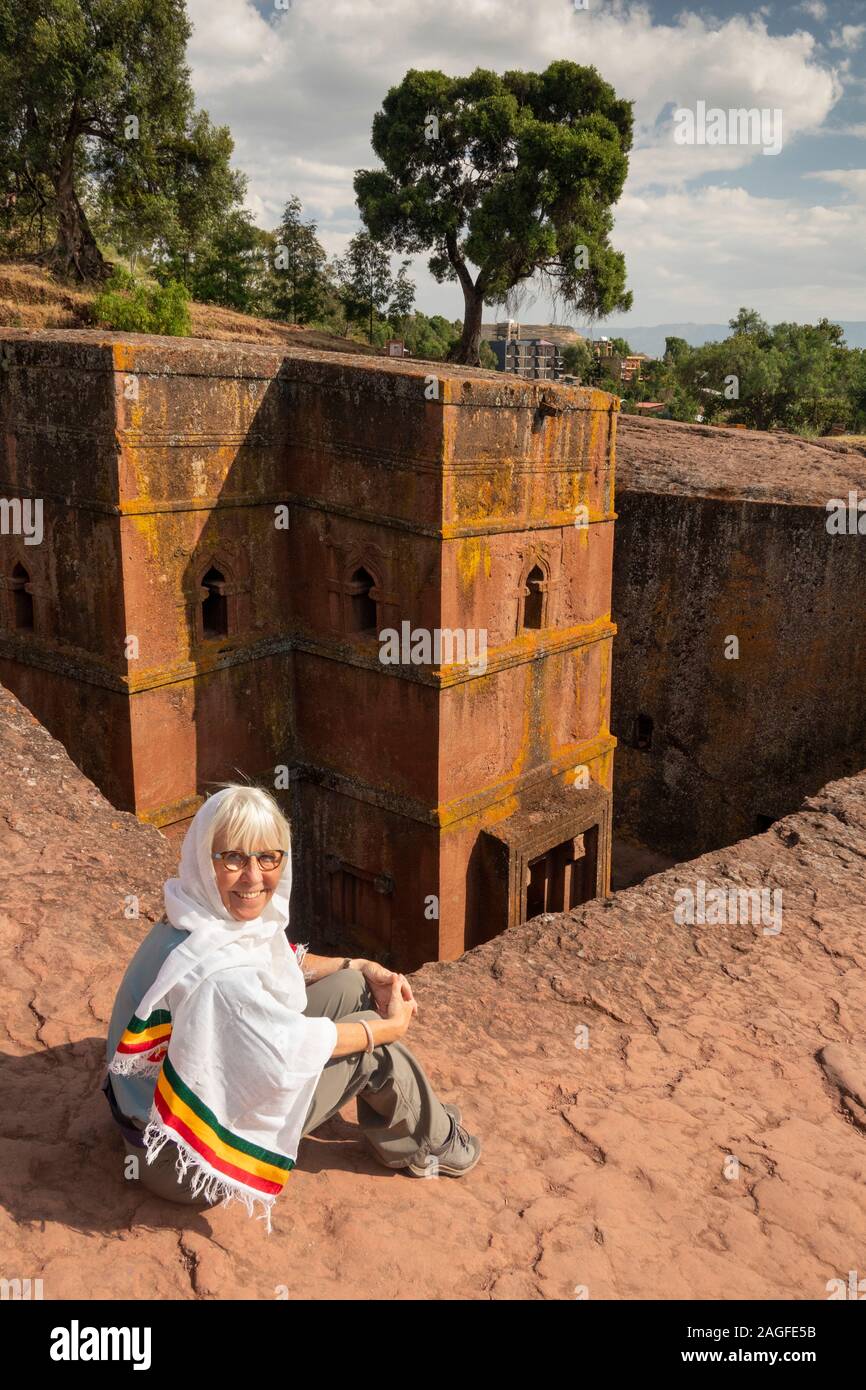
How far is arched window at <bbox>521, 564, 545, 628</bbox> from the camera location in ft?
35.6

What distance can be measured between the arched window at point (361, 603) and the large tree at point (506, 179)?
1944cm

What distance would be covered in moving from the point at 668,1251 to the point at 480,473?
722 centimetres

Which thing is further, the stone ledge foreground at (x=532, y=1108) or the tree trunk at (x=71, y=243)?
the tree trunk at (x=71, y=243)

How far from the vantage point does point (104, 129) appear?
20844 millimetres

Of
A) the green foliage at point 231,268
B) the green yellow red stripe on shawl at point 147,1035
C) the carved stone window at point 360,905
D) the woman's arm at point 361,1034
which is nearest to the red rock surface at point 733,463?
the carved stone window at point 360,905

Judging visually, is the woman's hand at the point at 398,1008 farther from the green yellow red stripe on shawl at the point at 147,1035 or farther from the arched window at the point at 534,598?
the arched window at the point at 534,598

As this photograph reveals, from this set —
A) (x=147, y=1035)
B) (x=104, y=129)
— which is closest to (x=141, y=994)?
(x=147, y=1035)

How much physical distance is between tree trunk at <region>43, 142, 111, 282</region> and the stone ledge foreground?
18168 mm

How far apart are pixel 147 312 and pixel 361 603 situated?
10.9 meters

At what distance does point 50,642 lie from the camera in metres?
10.1

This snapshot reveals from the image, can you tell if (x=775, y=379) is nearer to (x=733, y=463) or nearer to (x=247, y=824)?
(x=733, y=463)

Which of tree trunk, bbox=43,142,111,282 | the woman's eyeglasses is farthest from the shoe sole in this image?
tree trunk, bbox=43,142,111,282

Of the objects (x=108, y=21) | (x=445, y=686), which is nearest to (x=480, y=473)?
(x=445, y=686)

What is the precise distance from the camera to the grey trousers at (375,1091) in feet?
11.2
